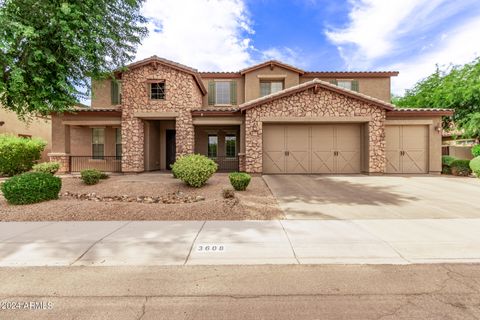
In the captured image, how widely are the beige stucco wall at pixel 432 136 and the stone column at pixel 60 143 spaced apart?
2082 centimetres

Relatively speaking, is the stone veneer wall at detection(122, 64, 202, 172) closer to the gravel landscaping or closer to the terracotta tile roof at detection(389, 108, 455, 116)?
the gravel landscaping

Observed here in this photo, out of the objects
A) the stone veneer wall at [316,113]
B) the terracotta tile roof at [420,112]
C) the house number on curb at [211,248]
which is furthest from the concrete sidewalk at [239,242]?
the terracotta tile roof at [420,112]

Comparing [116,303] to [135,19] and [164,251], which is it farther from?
[135,19]

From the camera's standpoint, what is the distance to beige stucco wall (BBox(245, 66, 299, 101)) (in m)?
18.6

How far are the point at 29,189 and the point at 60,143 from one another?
379 inches

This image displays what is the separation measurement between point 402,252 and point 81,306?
5332 mm

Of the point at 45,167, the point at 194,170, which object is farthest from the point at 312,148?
the point at 45,167

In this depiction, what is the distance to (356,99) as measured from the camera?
565 inches

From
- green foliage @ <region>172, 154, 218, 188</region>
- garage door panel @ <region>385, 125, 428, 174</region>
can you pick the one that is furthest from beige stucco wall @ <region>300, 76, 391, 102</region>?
green foliage @ <region>172, 154, 218, 188</region>

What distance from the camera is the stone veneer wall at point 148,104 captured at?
14891mm

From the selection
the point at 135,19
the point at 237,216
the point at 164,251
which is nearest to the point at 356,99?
the point at 237,216

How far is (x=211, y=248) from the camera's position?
4695mm

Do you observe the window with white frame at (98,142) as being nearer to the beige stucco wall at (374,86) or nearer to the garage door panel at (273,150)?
the garage door panel at (273,150)

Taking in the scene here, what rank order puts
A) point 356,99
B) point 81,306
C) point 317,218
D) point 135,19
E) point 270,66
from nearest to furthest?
point 81,306
point 317,218
point 135,19
point 356,99
point 270,66
